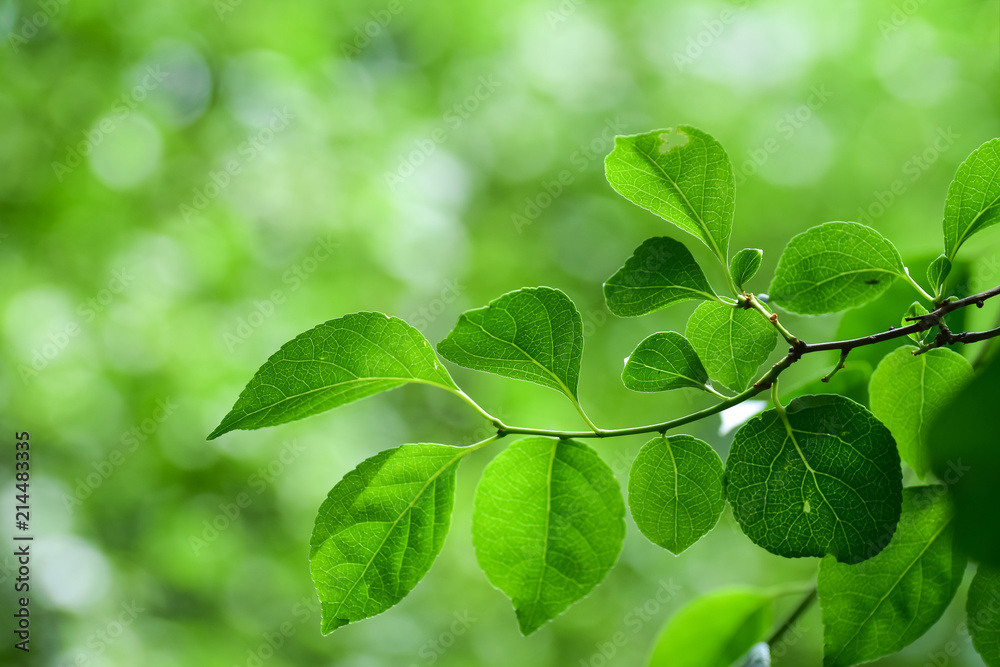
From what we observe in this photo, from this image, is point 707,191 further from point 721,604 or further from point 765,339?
point 721,604

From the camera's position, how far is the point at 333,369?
1.11ft

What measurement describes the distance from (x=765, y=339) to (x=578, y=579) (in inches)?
5.9

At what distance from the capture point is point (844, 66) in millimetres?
3279

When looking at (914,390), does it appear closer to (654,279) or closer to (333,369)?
(654,279)

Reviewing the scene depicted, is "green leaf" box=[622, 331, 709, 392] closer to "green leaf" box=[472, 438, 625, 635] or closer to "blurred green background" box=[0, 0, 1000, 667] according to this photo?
"green leaf" box=[472, 438, 625, 635]

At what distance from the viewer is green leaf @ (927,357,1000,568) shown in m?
0.16

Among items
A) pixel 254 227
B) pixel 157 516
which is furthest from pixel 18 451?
pixel 254 227

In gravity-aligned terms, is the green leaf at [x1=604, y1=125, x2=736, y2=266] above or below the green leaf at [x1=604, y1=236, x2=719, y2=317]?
above

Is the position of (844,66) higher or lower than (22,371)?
higher

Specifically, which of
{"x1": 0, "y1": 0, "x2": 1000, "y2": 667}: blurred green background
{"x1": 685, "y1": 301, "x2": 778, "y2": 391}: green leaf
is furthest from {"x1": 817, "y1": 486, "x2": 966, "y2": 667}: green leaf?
{"x1": 0, "y1": 0, "x2": 1000, "y2": 667}: blurred green background

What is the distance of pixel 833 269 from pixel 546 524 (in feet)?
0.62

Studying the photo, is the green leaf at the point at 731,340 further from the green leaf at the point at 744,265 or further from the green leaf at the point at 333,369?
the green leaf at the point at 333,369

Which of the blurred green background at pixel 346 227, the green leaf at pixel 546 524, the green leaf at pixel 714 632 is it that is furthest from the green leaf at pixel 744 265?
the blurred green background at pixel 346 227

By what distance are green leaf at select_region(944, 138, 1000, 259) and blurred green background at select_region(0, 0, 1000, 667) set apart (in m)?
2.46
